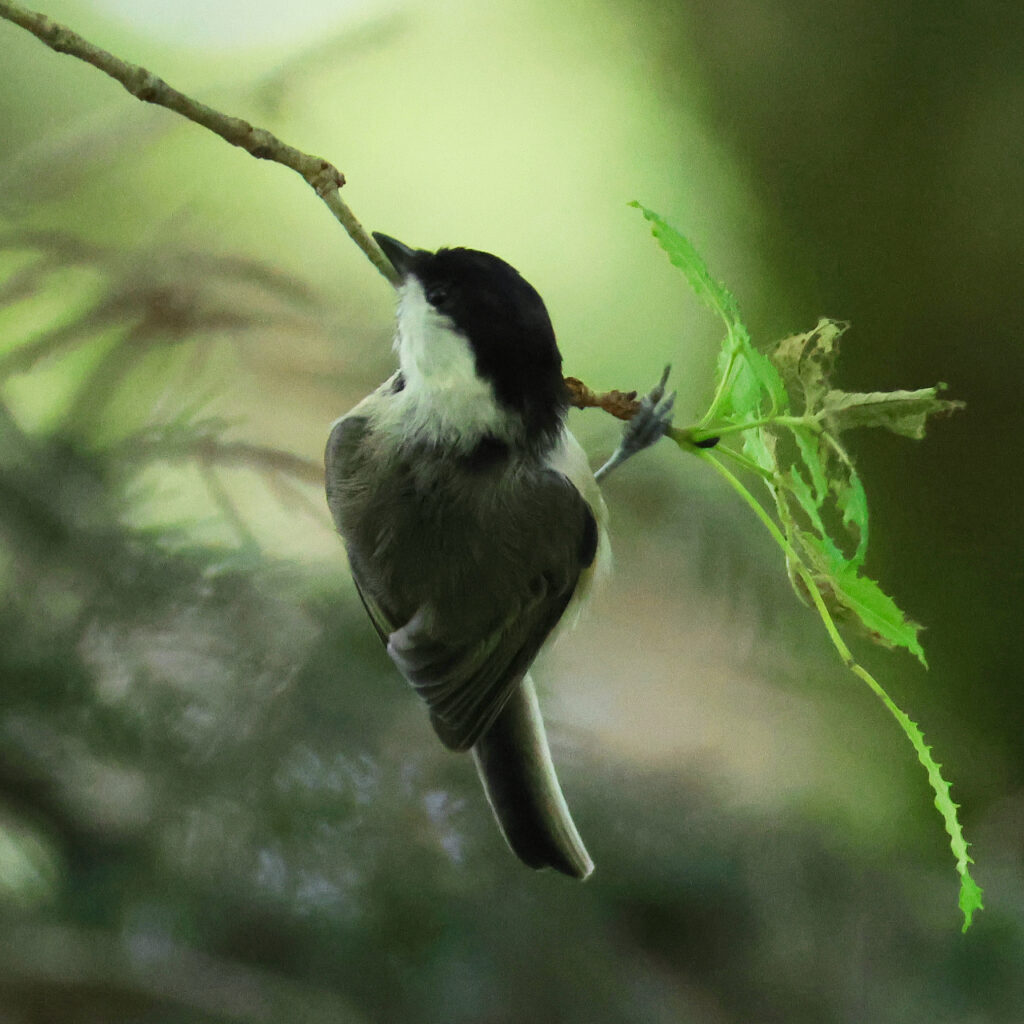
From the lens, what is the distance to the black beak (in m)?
0.45

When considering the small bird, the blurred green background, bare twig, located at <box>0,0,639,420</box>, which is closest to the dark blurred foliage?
the blurred green background

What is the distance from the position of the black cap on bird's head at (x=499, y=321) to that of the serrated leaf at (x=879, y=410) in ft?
0.44

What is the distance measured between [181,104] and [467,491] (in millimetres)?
208

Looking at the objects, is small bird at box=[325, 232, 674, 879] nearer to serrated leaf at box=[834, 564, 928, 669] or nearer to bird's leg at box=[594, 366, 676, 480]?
bird's leg at box=[594, 366, 676, 480]

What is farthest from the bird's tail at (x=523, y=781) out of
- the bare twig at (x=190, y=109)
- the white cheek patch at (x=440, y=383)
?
the bare twig at (x=190, y=109)

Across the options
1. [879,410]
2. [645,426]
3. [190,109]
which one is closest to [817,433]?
[879,410]

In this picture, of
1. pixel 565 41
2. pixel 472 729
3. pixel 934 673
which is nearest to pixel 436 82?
pixel 565 41

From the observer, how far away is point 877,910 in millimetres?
694

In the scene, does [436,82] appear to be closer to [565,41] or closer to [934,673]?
[565,41]

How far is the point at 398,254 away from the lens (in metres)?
0.45

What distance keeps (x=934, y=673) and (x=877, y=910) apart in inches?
7.3

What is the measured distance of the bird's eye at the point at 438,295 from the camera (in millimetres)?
432

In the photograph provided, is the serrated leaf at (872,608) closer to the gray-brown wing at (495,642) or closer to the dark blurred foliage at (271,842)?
the gray-brown wing at (495,642)

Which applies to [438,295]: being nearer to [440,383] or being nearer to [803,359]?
[440,383]
